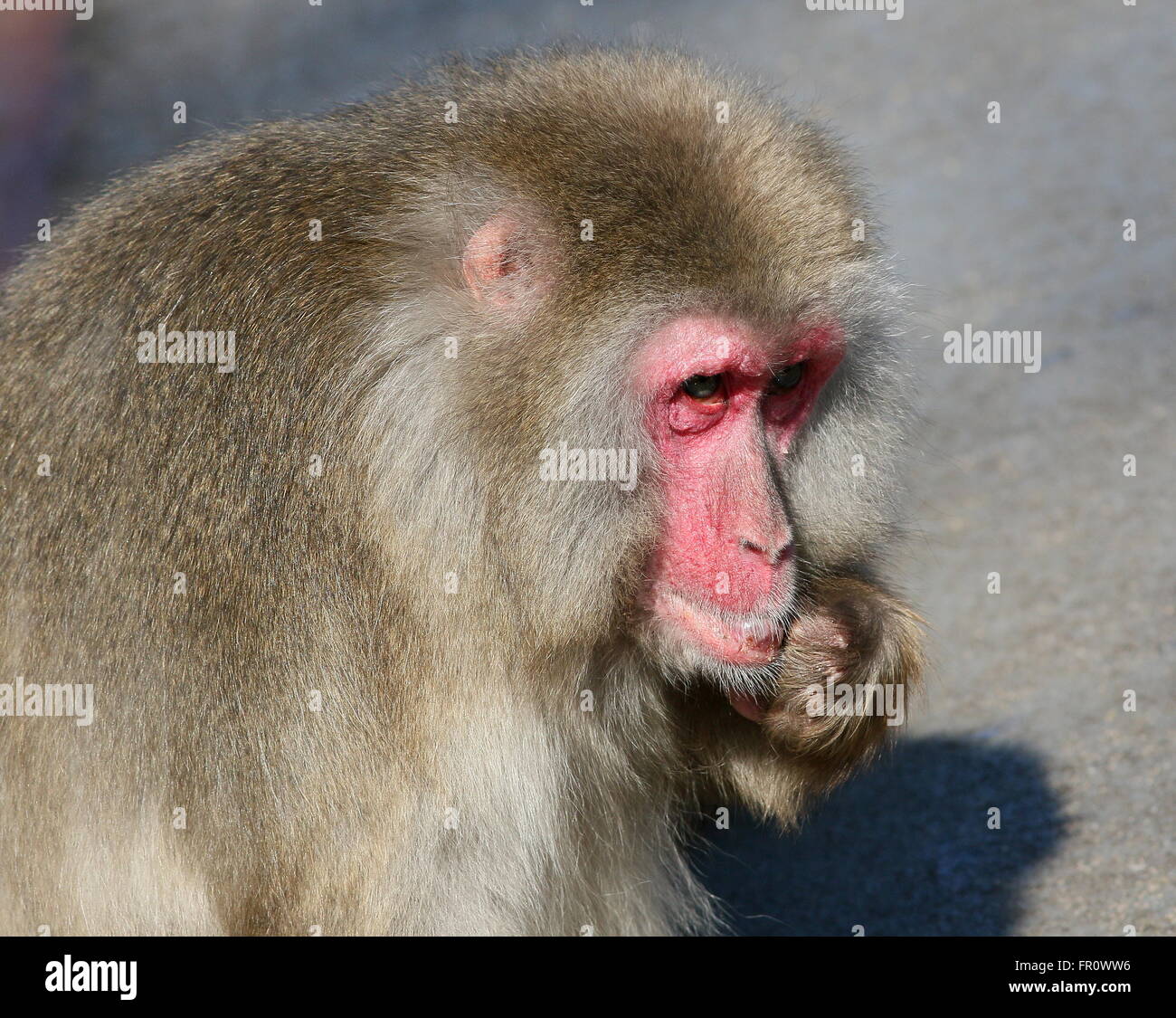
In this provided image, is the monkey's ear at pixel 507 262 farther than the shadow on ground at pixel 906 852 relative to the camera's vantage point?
No

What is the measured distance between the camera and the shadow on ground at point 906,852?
4738 millimetres

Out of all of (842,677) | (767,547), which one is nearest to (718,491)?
(767,547)

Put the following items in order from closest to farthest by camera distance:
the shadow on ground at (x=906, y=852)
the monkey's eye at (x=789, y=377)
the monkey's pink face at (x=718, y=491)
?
the monkey's pink face at (x=718, y=491) < the monkey's eye at (x=789, y=377) < the shadow on ground at (x=906, y=852)

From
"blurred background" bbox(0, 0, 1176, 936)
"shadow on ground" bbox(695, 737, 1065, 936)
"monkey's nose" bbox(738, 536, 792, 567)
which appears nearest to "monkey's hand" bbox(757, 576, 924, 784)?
"monkey's nose" bbox(738, 536, 792, 567)

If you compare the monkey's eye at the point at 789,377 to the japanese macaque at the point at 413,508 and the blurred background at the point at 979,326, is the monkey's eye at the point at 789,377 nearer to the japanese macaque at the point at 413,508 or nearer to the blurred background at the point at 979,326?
the japanese macaque at the point at 413,508

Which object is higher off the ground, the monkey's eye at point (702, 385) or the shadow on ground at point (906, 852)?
the monkey's eye at point (702, 385)

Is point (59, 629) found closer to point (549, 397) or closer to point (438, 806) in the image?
point (438, 806)

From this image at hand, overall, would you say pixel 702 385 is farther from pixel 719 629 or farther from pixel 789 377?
pixel 719 629

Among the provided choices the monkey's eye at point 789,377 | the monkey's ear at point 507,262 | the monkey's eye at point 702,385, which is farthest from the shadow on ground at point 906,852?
the monkey's ear at point 507,262

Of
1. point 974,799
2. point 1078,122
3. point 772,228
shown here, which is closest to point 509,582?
point 772,228

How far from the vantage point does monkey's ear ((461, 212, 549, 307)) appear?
11.4 feet

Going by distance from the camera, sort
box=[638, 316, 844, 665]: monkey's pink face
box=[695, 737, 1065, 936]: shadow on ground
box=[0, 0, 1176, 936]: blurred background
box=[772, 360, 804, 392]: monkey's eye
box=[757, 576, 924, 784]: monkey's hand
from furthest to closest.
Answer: box=[0, 0, 1176, 936]: blurred background, box=[695, 737, 1065, 936]: shadow on ground, box=[757, 576, 924, 784]: monkey's hand, box=[772, 360, 804, 392]: monkey's eye, box=[638, 316, 844, 665]: monkey's pink face

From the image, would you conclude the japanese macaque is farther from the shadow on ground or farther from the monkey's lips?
the shadow on ground

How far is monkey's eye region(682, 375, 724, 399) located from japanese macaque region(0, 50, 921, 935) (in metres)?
0.03
